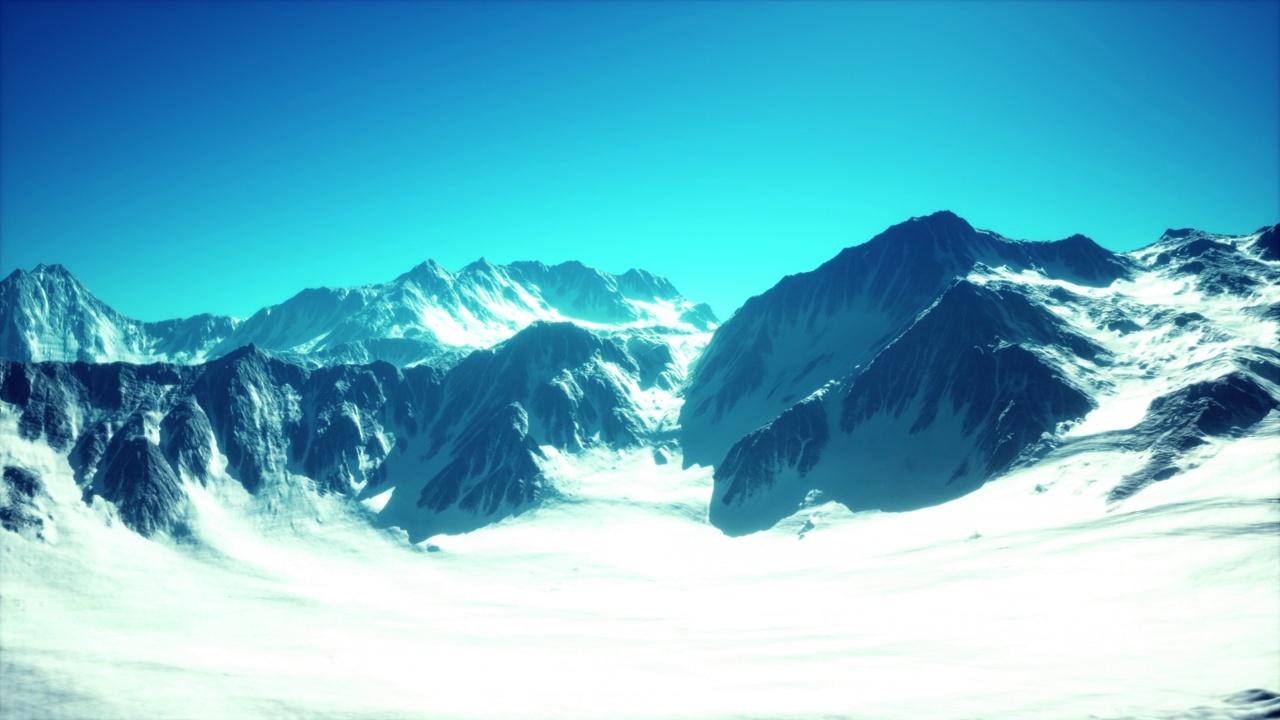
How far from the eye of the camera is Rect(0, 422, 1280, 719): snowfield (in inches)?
3504

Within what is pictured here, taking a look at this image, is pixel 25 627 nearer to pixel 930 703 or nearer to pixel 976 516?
pixel 930 703

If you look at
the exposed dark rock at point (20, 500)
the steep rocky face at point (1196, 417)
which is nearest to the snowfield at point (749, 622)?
the exposed dark rock at point (20, 500)

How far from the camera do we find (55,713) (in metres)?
112

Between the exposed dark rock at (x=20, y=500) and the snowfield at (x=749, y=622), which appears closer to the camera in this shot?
the snowfield at (x=749, y=622)

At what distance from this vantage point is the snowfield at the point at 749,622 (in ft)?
292

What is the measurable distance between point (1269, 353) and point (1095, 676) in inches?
6493

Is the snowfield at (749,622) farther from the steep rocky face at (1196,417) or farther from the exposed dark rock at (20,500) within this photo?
the steep rocky face at (1196,417)

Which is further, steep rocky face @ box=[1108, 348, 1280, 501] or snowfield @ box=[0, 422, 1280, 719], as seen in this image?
steep rocky face @ box=[1108, 348, 1280, 501]

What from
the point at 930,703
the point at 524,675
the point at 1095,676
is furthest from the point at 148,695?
the point at 1095,676

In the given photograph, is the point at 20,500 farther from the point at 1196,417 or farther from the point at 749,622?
the point at 1196,417

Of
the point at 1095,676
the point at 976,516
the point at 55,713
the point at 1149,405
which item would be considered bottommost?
the point at 55,713

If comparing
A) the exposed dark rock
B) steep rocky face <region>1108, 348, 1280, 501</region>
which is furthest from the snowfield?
steep rocky face <region>1108, 348, 1280, 501</region>

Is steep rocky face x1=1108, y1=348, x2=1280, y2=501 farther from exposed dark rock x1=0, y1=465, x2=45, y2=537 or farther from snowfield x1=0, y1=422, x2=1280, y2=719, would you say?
exposed dark rock x1=0, y1=465, x2=45, y2=537

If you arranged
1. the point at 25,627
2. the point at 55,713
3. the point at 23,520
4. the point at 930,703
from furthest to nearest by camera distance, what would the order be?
the point at 23,520 → the point at 25,627 → the point at 55,713 → the point at 930,703
